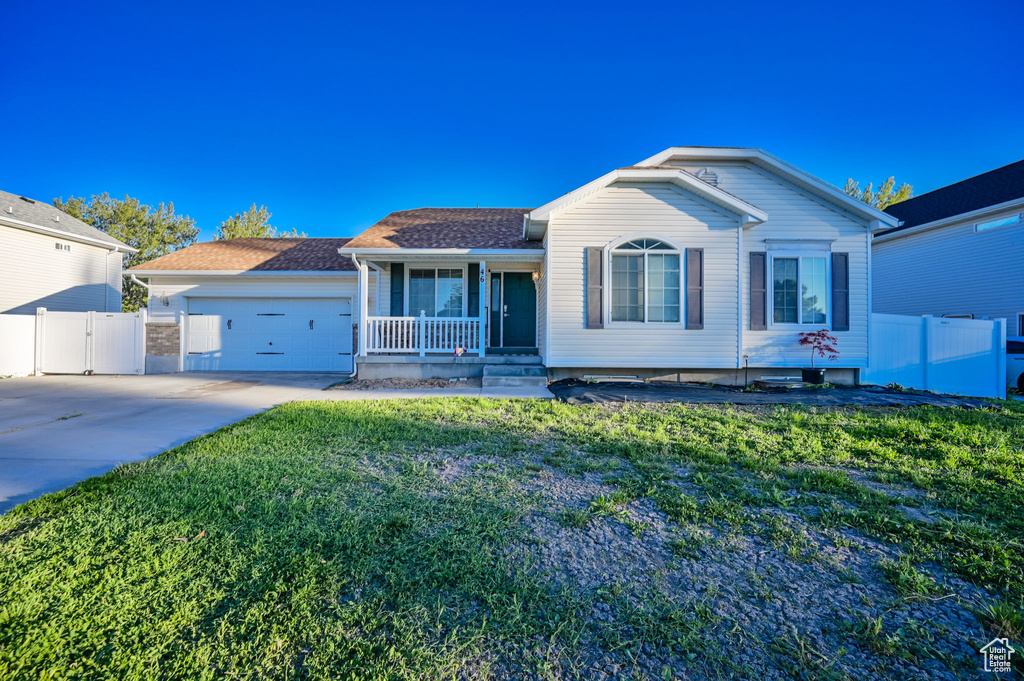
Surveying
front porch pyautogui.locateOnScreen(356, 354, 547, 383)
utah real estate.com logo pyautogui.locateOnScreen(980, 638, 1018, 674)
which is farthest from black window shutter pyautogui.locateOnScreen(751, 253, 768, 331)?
utah real estate.com logo pyautogui.locateOnScreen(980, 638, 1018, 674)

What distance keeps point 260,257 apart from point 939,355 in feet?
57.7

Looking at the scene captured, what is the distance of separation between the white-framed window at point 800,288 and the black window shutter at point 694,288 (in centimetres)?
172

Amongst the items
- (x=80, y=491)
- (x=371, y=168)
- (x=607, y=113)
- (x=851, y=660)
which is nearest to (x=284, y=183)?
(x=371, y=168)

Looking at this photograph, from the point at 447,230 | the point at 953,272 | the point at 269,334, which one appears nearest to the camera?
the point at 447,230

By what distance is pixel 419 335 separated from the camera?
10.3m

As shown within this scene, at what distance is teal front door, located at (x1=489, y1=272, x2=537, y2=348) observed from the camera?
11.9 m

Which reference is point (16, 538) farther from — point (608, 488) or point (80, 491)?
point (608, 488)

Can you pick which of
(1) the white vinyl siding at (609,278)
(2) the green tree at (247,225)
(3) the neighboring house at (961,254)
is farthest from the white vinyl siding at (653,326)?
(2) the green tree at (247,225)

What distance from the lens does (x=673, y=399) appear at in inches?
293

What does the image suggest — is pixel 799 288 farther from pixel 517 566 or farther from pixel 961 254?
pixel 517 566

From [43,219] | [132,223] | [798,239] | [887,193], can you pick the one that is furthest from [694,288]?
[132,223]

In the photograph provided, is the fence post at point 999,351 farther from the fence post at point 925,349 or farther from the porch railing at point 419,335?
the porch railing at point 419,335

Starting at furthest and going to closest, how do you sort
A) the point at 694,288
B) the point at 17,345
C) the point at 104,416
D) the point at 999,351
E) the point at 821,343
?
the point at 17,345
the point at 999,351
the point at 821,343
the point at 694,288
the point at 104,416

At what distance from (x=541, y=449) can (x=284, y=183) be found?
26.2m
